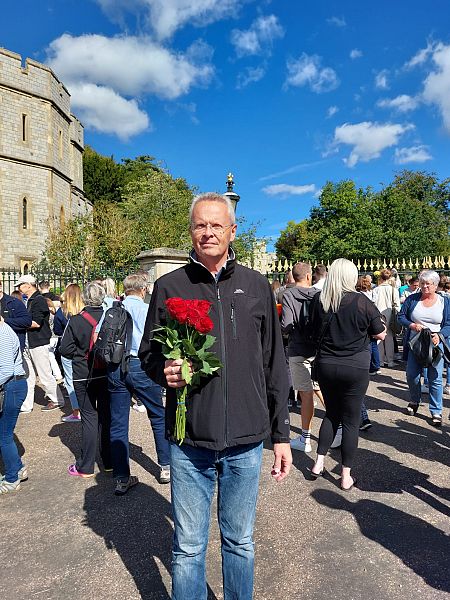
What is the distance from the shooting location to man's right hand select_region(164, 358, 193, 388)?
1878 millimetres

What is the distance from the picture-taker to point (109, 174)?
51344mm

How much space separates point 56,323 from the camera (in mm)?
6914

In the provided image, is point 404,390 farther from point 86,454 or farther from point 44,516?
point 44,516

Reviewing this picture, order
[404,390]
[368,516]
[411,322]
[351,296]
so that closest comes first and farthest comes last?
1. [368,516]
2. [351,296]
3. [411,322]
4. [404,390]

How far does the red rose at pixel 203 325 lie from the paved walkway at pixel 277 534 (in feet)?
6.02

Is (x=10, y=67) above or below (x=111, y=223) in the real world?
above

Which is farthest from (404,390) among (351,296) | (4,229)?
(4,229)

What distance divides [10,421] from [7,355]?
66 cm

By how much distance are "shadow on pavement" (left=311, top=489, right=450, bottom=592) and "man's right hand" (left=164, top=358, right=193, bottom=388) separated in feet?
7.16

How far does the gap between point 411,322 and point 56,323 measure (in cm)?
540

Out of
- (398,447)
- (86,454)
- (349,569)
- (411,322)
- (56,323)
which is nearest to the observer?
(349,569)

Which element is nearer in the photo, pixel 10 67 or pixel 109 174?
pixel 10 67

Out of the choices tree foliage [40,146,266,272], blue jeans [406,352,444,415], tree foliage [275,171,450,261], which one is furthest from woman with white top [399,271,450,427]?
tree foliage [275,171,450,261]

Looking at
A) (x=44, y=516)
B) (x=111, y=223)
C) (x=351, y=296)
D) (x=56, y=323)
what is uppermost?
(x=111, y=223)
